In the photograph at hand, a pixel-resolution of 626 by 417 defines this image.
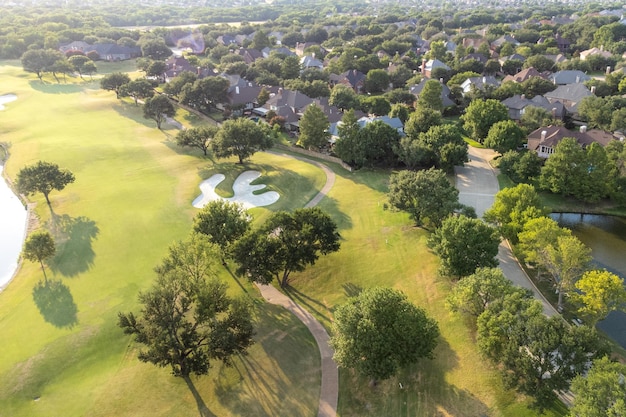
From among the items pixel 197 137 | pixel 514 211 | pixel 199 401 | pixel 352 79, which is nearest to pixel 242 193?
pixel 197 137

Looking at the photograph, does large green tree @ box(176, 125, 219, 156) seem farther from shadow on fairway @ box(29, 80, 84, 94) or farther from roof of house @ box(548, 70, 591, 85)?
roof of house @ box(548, 70, 591, 85)

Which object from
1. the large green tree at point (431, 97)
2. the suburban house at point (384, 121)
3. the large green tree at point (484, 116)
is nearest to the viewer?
the large green tree at point (484, 116)

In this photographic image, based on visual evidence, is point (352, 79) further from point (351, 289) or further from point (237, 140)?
point (351, 289)

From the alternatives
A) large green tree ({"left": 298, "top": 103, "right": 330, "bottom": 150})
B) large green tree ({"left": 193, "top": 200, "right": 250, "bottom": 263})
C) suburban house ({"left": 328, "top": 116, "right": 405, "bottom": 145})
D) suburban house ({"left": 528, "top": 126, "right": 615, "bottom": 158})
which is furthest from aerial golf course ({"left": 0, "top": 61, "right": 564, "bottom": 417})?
suburban house ({"left": 528, "top": 126, "right": 615, "bottom": 158})

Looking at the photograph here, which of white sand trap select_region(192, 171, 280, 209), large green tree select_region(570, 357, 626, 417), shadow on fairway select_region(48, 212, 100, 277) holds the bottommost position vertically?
shadow on fairway select_region(48, 212, 100, 277)

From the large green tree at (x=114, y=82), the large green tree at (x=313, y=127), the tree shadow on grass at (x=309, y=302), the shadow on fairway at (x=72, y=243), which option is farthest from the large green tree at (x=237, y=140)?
the large green tree at (x=114, y=82)

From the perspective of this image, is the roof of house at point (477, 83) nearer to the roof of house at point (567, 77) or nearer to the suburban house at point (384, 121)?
the roof of house at point (567, 77)

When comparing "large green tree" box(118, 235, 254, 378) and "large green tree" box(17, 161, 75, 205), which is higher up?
"large green tree" box(118, 235, 254, 378)
